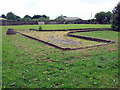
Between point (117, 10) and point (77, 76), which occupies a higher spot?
point (117, 10)

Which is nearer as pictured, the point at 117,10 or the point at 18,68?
the point at 18,68

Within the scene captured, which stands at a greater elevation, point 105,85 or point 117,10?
point 117,10

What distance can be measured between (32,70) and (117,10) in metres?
8.36

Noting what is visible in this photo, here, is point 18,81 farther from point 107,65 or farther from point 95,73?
point 107,65

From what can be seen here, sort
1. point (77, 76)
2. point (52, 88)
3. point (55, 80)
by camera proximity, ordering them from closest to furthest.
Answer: point (52, 88) → point (55, 80) → point (77, 76)

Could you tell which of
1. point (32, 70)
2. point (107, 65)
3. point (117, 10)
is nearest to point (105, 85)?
point (107, 65)

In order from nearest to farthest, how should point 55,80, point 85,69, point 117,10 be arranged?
point 55,80
point 85,69
point 117,10

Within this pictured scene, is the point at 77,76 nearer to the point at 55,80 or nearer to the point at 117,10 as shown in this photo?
the point at 55,80

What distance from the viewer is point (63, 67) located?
23.5ft

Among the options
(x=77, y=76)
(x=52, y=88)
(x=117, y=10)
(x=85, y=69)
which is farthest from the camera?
(x=117, y=10)

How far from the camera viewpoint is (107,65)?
23.4 feet

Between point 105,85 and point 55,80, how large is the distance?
187 cm

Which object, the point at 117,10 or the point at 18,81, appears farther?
the point at 117,10

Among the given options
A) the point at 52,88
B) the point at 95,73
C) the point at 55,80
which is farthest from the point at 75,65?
the point at 52,88
